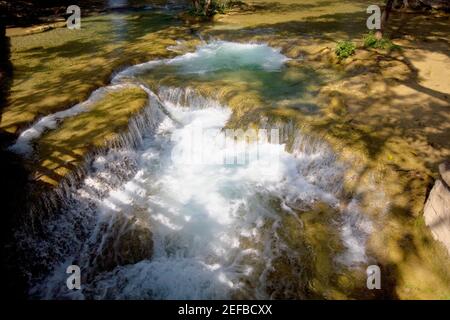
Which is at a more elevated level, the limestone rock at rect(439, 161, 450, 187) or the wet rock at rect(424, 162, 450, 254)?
the limestone rock at rect(439, 161, 450, 187)

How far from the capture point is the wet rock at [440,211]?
576cm

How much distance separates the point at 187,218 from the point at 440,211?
538 cm

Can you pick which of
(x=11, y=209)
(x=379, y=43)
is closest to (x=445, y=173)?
(x=11, y=209)

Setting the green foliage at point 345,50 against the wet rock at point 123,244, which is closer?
the wet rock at point 123,244

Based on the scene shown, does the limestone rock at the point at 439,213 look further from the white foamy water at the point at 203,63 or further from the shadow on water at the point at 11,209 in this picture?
the white foamy water at the point at 203,63

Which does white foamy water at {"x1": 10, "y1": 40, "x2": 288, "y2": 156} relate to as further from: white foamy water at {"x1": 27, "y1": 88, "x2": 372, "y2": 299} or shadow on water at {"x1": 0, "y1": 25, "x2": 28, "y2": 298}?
white foamy water at {"x1": 27, "y1": 88, "x2": 372, "y2": 299}

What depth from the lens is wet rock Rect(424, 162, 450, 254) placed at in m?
5.76

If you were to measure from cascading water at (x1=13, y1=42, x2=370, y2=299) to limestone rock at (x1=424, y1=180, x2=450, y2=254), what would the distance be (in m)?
1.18

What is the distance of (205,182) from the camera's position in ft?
30.0

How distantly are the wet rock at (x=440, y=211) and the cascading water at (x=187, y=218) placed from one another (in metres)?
1.19

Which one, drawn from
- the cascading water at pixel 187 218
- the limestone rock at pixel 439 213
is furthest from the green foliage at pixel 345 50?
the limestone rock at pixel 439 213

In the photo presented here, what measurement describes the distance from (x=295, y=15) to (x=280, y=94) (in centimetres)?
1161

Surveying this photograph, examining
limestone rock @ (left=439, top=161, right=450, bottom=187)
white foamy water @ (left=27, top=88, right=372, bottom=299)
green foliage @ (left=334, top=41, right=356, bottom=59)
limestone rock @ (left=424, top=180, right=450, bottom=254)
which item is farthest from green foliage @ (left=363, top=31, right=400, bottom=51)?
limestone rock @ (left=424, top=180, right=450, bottom=254)

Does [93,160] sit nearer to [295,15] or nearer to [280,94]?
[280,94]
